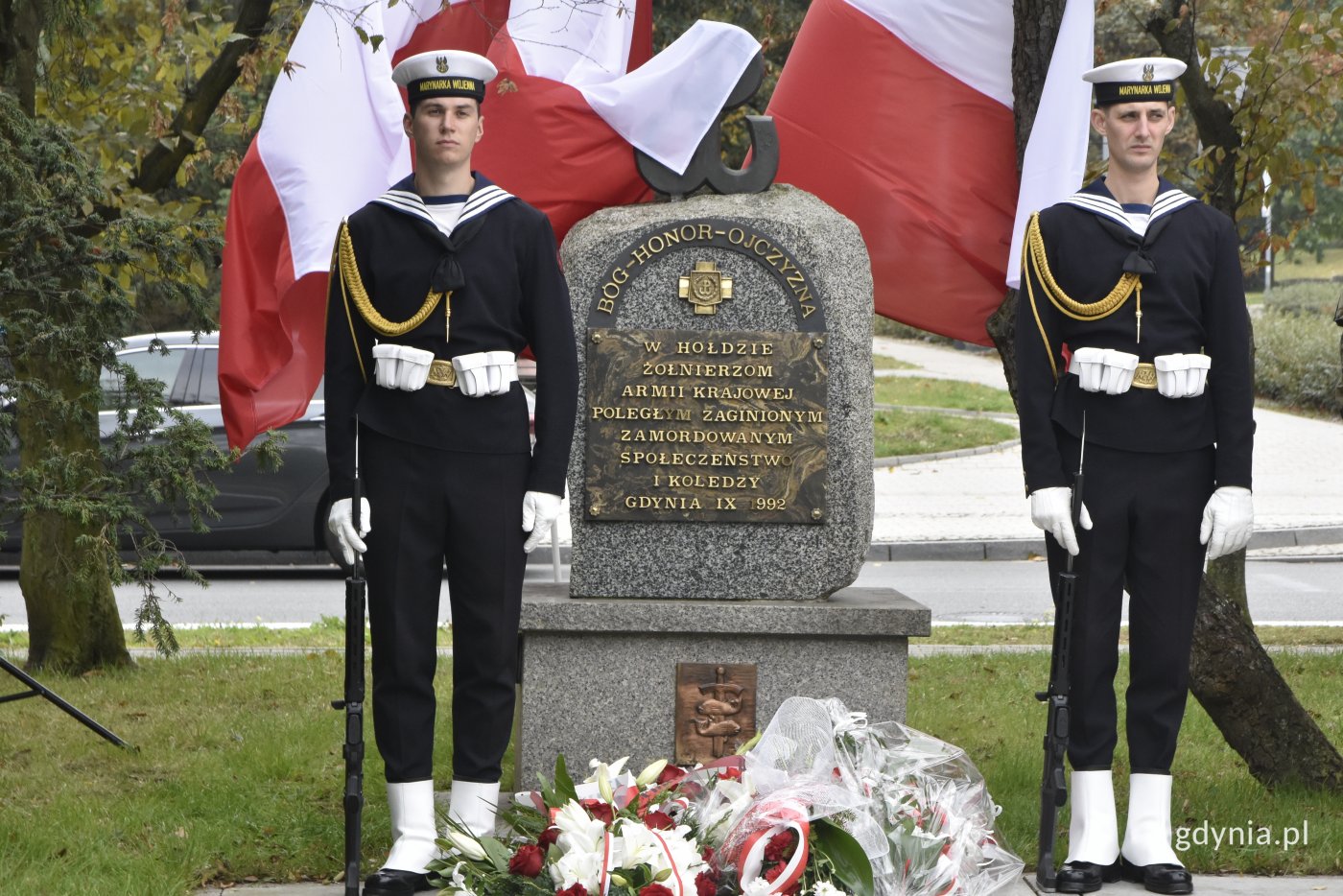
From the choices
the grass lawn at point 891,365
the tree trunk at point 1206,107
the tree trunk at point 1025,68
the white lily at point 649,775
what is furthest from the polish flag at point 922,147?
the grass lawn at point 891,365

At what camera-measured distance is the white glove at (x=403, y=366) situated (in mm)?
4090

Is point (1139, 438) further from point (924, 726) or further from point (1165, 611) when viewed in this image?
point (924, 726)

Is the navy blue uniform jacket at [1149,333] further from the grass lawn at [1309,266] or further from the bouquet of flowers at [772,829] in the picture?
the grass lawn at [1309,266]

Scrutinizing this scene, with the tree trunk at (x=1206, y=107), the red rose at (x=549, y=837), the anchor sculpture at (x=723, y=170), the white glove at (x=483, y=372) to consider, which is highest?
the tree trunk at (x=1206, y=107)

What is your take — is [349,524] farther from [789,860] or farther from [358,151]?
[358,151]

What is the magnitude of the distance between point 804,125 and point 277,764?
9.22ft

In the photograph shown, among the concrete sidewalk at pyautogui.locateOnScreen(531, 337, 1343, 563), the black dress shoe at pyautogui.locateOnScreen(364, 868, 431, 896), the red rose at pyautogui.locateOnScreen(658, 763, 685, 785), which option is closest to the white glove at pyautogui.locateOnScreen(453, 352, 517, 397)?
the red rose at pyautogui.locateOnScreen(658, 763, 685, 785)

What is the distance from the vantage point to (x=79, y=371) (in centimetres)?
545

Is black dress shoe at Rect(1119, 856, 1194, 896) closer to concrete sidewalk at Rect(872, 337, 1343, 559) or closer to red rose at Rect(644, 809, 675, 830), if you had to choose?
red rose at Rect(644, 809, 675, 830)

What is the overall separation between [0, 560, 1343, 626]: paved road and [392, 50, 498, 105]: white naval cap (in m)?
5.86

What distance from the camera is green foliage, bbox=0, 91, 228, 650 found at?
5273 mm

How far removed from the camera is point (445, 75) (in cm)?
409

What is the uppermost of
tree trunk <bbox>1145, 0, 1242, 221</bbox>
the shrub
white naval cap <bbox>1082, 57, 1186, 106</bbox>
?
the shrub

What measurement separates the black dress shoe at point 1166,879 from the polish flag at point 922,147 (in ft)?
6.67
